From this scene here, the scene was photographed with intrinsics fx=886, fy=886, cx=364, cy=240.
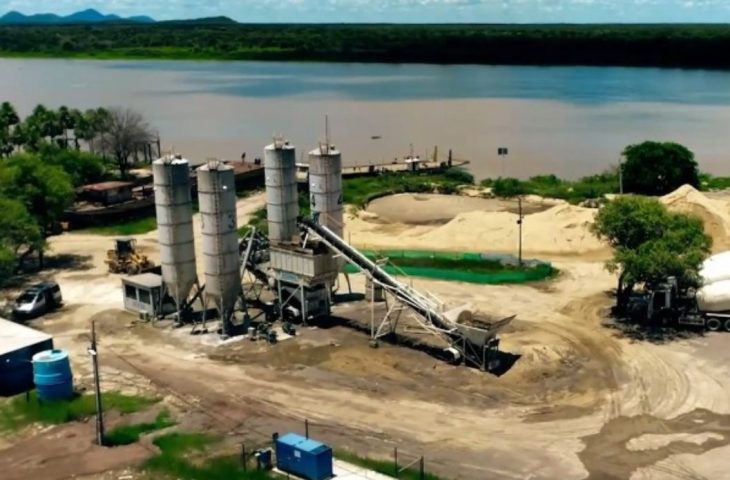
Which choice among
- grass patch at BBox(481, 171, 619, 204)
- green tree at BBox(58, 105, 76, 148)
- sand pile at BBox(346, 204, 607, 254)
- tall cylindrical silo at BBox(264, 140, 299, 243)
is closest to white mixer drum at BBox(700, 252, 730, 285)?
sand pile at BBox(346, 204, 607, 254)

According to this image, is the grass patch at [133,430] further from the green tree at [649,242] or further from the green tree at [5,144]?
the green tree at [5,144]

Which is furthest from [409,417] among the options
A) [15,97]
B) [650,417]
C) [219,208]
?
[15,97]

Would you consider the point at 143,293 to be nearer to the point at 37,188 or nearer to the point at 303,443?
the point at 37,188

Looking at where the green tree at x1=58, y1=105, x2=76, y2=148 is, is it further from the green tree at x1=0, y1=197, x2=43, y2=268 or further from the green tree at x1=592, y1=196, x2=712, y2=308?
the green tree at x1=592, y1=196, x2=712, y2=308

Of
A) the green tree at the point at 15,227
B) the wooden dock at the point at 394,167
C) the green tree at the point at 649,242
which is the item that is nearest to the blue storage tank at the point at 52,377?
the green tree at the point at 15,227

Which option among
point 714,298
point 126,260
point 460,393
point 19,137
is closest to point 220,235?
point 126,260

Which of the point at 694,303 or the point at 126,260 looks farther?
the point at 126,260
